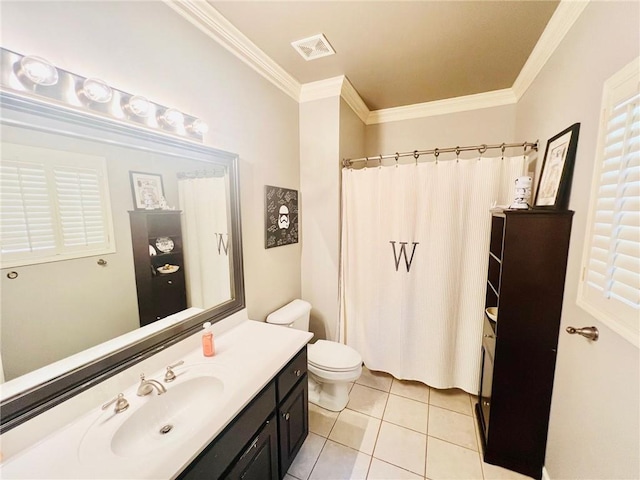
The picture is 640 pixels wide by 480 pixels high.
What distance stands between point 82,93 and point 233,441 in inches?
54.2

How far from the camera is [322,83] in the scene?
6.84ft

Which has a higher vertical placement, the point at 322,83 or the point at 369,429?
the point at 322,83

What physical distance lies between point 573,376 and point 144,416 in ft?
5.98

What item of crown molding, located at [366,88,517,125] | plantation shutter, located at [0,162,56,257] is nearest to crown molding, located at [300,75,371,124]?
crown molding, located at [366,88,517,125]

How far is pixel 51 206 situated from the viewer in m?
0.86

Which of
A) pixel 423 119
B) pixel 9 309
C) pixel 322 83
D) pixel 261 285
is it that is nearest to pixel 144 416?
pixel 9 309

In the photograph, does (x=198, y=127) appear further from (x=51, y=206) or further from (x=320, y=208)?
(x=320, y=208)

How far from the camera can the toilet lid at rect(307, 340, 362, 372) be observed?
1.78 m

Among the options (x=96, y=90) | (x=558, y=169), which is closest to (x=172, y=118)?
(x=96, y=90)

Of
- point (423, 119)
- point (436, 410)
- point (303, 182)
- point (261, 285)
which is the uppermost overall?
point (423, 119)

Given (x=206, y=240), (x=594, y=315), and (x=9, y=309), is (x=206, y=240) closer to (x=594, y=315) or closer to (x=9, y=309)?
(x=9, y=309)

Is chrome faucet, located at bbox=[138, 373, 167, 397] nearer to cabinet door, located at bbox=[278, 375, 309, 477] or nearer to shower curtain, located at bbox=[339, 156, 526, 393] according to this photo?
cabinet door, located at bbox=[278, 375, 309, 477]

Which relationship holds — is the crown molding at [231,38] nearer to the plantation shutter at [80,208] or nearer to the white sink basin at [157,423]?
the plantation shutter at [80,208]

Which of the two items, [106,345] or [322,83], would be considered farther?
[322,83]
